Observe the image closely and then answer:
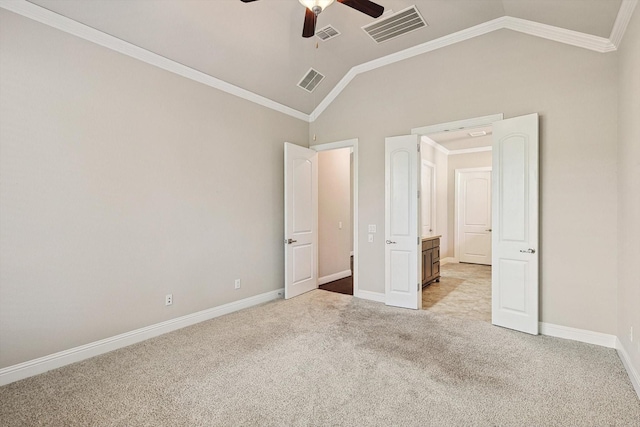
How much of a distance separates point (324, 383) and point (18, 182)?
295 centimetres

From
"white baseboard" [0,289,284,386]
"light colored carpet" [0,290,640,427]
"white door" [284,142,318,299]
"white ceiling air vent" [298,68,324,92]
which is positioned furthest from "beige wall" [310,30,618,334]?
"white baseboard" [0,289,284,386]

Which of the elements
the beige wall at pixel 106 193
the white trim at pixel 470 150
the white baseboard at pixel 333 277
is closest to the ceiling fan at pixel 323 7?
the beige wall at pixel 106 193

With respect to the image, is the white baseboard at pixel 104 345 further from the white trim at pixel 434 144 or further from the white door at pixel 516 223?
the white trim at pixel 434 144

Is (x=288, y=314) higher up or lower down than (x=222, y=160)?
lower down

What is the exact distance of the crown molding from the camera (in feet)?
8.43

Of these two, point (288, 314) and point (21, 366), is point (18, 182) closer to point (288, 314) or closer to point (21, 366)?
point (21, 366)

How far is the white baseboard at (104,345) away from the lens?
98.1 inches

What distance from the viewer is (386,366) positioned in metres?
2.69

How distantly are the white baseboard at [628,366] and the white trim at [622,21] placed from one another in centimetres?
282

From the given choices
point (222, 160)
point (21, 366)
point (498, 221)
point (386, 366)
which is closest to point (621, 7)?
point (498, 221)

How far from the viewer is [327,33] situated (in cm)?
386

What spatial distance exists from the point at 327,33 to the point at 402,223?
2664mm

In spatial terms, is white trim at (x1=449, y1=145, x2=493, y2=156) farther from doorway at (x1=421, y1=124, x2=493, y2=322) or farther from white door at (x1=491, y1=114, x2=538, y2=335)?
white door at (x1=491, y1=114, x2=538, y2=335)

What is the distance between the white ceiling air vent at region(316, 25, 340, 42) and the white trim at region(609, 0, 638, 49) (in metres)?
2.69
